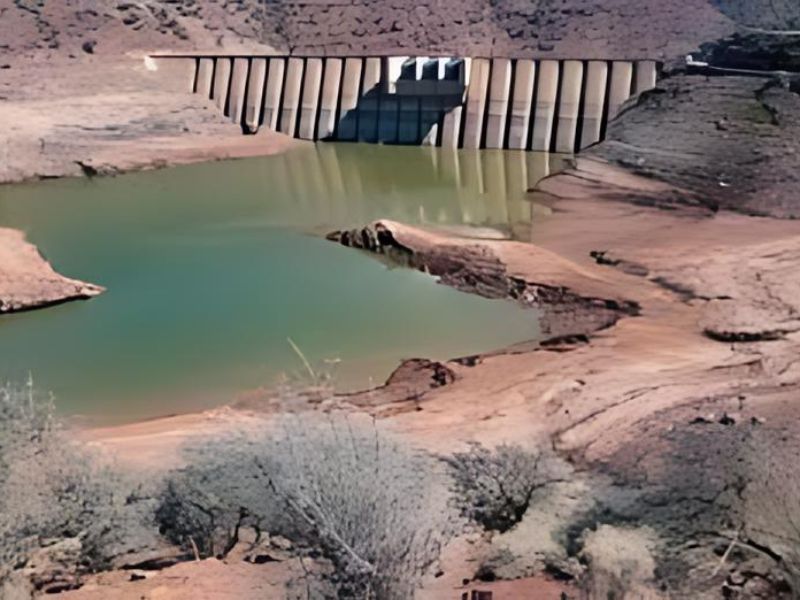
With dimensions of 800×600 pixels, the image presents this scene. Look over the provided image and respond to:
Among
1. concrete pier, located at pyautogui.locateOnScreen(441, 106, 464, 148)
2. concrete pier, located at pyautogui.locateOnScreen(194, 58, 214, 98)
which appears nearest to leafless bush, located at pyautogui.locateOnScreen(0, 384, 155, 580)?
concrete pier, located at pyautogui.locateOnScreen(441, 106, 464, 148)

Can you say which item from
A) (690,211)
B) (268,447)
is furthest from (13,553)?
(690,211)

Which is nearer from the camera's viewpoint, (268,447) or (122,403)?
(268,447)

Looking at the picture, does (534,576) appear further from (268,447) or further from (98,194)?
(98,194)

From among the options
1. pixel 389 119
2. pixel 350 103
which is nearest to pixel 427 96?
pixel 389 119

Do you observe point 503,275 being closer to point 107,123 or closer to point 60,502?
point 60,502

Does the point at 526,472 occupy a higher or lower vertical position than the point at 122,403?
higher

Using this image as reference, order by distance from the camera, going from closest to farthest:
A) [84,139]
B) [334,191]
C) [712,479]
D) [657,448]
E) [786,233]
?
[712,479]
[657,448]
[786,233]
[334,191]
[84,139]
